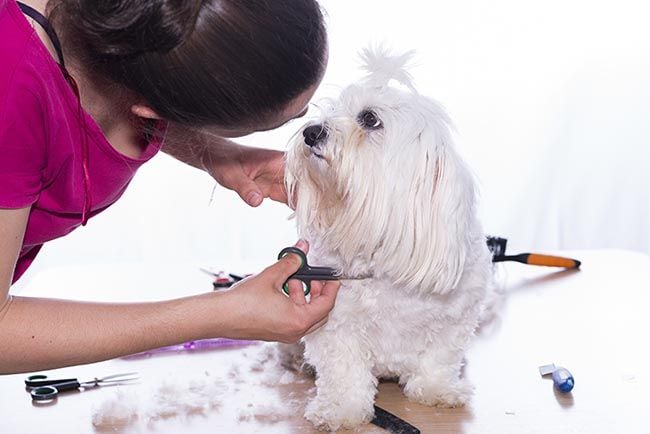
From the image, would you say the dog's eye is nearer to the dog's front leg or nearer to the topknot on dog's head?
the topknot on dog's head

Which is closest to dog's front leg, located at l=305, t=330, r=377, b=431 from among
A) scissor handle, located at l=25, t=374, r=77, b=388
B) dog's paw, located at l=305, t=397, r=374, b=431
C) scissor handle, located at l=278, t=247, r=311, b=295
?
dog's paw, located at l=305, t=397, r=374, b=431

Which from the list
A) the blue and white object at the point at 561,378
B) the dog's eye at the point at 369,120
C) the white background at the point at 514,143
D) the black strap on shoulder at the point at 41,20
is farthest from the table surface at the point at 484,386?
the white background at the point at 514,143

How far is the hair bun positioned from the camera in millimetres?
885

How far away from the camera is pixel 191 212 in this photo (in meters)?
2.66

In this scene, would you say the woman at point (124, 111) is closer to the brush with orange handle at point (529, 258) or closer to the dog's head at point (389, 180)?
the dog's head at point (389, 180)

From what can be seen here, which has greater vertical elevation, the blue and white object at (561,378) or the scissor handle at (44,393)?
the blue and white object at (561,378)

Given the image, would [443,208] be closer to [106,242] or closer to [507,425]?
[507,425]

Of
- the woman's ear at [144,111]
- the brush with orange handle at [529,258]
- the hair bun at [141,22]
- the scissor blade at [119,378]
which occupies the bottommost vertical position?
the scissor blade at [119,378]

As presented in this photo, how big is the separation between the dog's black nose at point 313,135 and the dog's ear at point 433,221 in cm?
13

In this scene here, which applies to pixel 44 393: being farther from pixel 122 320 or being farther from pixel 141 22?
pixel 141 22

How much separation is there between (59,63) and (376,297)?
0.52 m

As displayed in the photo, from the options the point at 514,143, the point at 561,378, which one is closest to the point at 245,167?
the point at 561,378

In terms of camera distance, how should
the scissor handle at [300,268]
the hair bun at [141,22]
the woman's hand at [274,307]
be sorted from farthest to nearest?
the scissor handle at [300,268], the woman's hand at [274,307], the hair bun at [141,22]

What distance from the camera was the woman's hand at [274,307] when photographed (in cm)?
111
